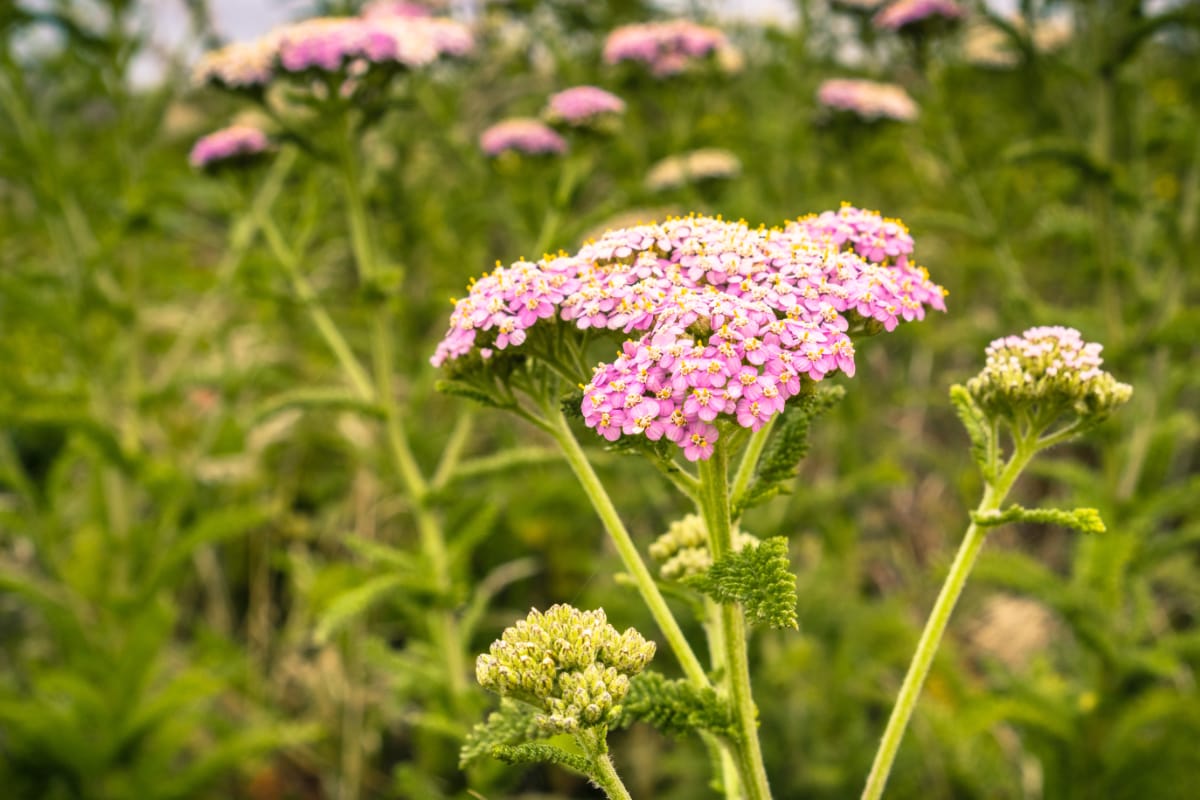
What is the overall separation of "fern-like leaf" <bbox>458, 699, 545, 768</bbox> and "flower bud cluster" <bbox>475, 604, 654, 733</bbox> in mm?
135

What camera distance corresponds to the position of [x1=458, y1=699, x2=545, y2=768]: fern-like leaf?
1.51 m

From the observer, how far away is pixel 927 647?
158 cm

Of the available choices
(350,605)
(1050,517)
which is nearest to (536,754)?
(1050,517)

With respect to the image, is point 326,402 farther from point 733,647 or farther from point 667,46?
point 667,46

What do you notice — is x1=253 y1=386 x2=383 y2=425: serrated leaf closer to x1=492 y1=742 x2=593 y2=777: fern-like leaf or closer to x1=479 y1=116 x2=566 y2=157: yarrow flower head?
x1=479 y1=116 x2=566 y2=157: yarrow flower head

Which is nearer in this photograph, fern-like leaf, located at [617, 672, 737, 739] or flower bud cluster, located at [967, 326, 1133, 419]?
fern-like leaf, located at [617, 672, 737, 739]

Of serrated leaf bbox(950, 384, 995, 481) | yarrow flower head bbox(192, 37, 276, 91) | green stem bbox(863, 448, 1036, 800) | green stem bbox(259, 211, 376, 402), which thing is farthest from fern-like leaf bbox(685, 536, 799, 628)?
yarrow flower head bbox(192, 37, 276, 91)

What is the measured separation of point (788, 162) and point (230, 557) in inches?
138

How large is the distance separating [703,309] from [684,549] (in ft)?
2.00

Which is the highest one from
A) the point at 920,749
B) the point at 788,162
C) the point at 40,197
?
the point at 788,162

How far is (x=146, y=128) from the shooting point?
4.50m

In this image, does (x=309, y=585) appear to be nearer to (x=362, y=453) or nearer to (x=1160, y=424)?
(x=362, y=453)

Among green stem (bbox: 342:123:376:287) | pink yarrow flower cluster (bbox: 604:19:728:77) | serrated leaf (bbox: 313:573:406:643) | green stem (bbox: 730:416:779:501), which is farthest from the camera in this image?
pink yarrow flower cluster (bbox: 604:19:728:77)

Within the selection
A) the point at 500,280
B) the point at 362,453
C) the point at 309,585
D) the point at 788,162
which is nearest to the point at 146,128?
the point at 362,453
